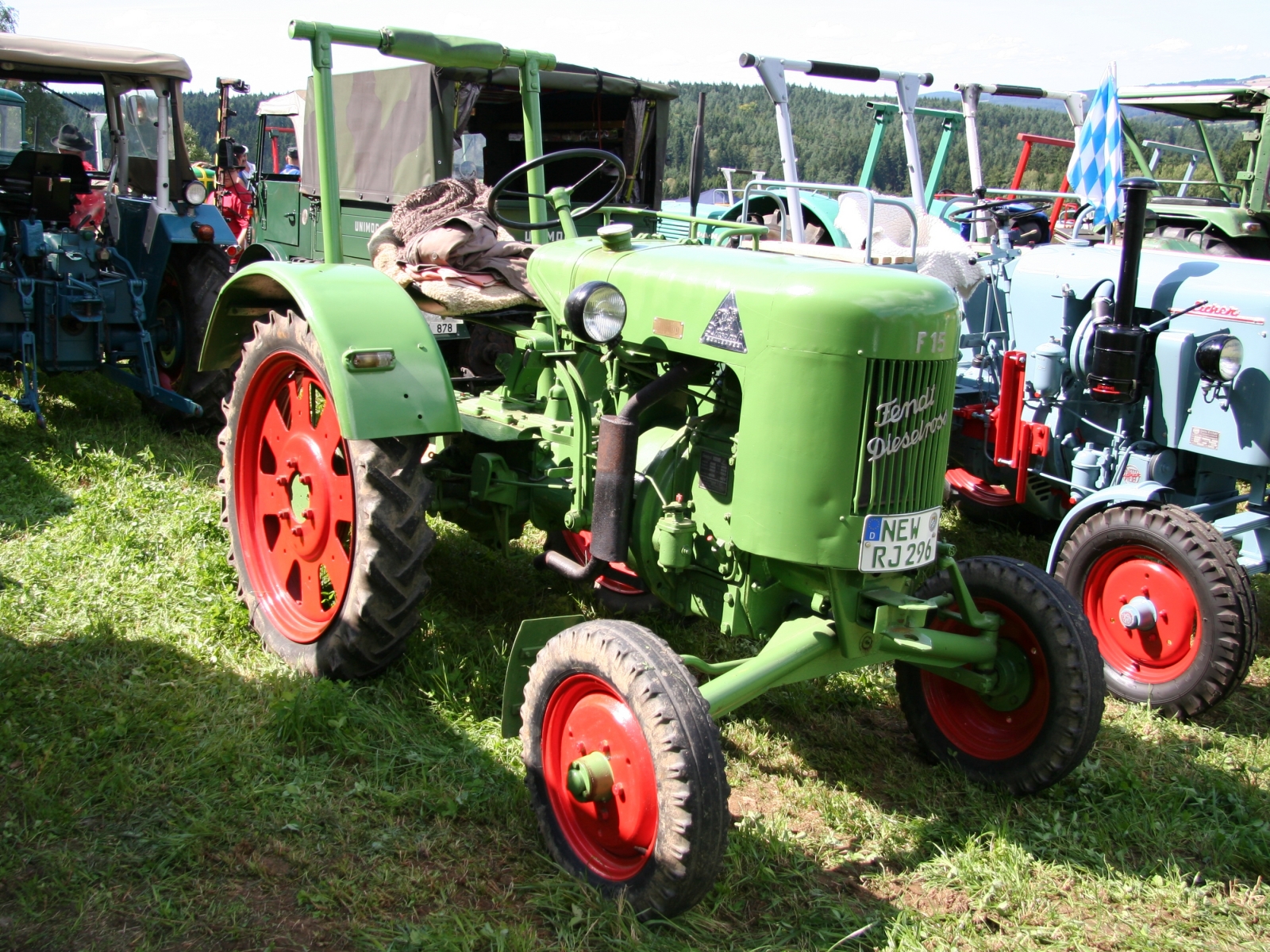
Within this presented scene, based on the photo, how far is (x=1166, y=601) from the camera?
12.0ft

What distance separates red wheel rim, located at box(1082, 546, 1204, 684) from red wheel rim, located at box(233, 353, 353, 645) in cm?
243

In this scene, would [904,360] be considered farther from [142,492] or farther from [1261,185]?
[1261,185]

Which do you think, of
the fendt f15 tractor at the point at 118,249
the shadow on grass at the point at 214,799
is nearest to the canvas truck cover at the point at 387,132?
the fendt f15 tractor at the point at 118,249

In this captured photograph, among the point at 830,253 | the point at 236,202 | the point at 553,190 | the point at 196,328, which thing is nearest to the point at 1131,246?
the point at 830,253

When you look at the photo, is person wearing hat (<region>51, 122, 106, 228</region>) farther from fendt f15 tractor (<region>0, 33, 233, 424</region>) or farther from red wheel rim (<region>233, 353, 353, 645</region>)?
red wheel rim (<region>233, 353, 353, 645</region>)

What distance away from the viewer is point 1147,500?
3732mm

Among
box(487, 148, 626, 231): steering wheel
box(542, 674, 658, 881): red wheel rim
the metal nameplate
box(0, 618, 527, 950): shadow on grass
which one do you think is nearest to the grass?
box(0, 618, 527, 950): shadow on grass

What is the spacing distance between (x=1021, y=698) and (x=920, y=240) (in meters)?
4.07

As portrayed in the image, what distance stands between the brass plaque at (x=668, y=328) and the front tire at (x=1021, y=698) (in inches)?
38.7

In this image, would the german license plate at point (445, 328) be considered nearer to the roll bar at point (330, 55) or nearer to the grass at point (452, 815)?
the roll bar at point (330, 55)

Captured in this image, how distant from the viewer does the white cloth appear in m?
5.23

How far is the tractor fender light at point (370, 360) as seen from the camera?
117 inches

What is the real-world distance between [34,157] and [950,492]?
5052 millimetres

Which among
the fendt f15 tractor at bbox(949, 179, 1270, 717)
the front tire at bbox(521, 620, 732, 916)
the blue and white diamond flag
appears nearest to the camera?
the front tire at bbox(521, 620, 732, 916)
